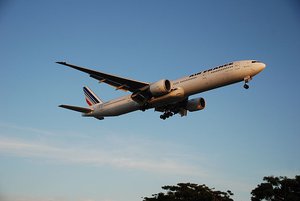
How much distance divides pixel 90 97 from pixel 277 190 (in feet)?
101

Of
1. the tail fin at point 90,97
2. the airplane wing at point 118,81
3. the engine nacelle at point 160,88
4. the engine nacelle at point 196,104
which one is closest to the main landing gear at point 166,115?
the engine nacelle at point 196,104

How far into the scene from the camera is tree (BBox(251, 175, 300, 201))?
60.4 m

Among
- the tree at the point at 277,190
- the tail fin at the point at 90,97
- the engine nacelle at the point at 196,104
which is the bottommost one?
the tree at the point at 277,190

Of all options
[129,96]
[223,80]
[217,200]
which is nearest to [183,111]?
[129,96]

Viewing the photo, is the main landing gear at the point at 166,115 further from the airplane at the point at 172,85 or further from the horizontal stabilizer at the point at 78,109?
the horizontal stabilizer at the point at 78,109

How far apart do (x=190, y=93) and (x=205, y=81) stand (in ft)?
7.55

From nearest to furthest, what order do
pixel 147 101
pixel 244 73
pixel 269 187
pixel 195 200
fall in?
pixel 244 73
pixel 147 101
pixel 269 187
pixel 195 200

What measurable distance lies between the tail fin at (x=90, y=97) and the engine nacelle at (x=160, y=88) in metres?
14.1

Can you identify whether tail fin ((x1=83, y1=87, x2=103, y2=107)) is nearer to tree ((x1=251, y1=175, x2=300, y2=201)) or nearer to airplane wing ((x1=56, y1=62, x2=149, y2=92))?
airplane wing ((x1=56, y1=62, x2=149, y2=92))

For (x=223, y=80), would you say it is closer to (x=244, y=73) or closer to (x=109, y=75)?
(x=244, y=73)

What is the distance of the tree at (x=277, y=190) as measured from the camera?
198 ft

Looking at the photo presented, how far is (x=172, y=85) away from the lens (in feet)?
141

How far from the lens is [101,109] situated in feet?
165

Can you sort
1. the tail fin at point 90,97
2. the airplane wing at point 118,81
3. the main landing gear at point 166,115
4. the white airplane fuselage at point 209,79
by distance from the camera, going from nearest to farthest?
the white airplane fuselage at point 209,79, the airplane wing at point 118,81, the main landing gear at point 166,115, the tail fin at point 90,97
